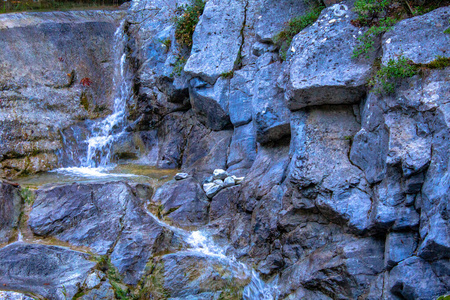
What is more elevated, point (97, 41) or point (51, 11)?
point (51, 11)

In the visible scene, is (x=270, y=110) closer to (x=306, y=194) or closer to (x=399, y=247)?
(x=306, y=194)

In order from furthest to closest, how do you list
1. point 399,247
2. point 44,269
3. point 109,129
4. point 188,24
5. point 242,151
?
point 188,24, point 109,129, point 242,151, point 44,269, point 399,247

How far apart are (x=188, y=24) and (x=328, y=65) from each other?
5565mm

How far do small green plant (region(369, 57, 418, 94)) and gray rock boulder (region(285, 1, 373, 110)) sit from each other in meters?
0.42

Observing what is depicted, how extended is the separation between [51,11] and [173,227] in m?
9.14

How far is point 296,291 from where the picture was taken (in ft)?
18.0

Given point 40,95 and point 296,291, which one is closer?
point 296,291

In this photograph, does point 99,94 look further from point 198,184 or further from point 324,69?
point 324,69

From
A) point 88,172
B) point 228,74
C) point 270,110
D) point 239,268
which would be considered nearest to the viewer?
point 239,268

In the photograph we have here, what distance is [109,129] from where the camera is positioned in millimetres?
10461

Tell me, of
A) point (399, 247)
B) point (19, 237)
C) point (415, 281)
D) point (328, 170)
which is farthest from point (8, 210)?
point (415, 281)

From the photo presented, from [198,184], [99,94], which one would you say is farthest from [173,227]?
[99,94]

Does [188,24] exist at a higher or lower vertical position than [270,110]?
higher

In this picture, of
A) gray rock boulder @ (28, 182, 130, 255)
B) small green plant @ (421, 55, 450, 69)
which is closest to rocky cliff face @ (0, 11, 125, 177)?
gray rock boulder @ (28, 182, 130, 255)
